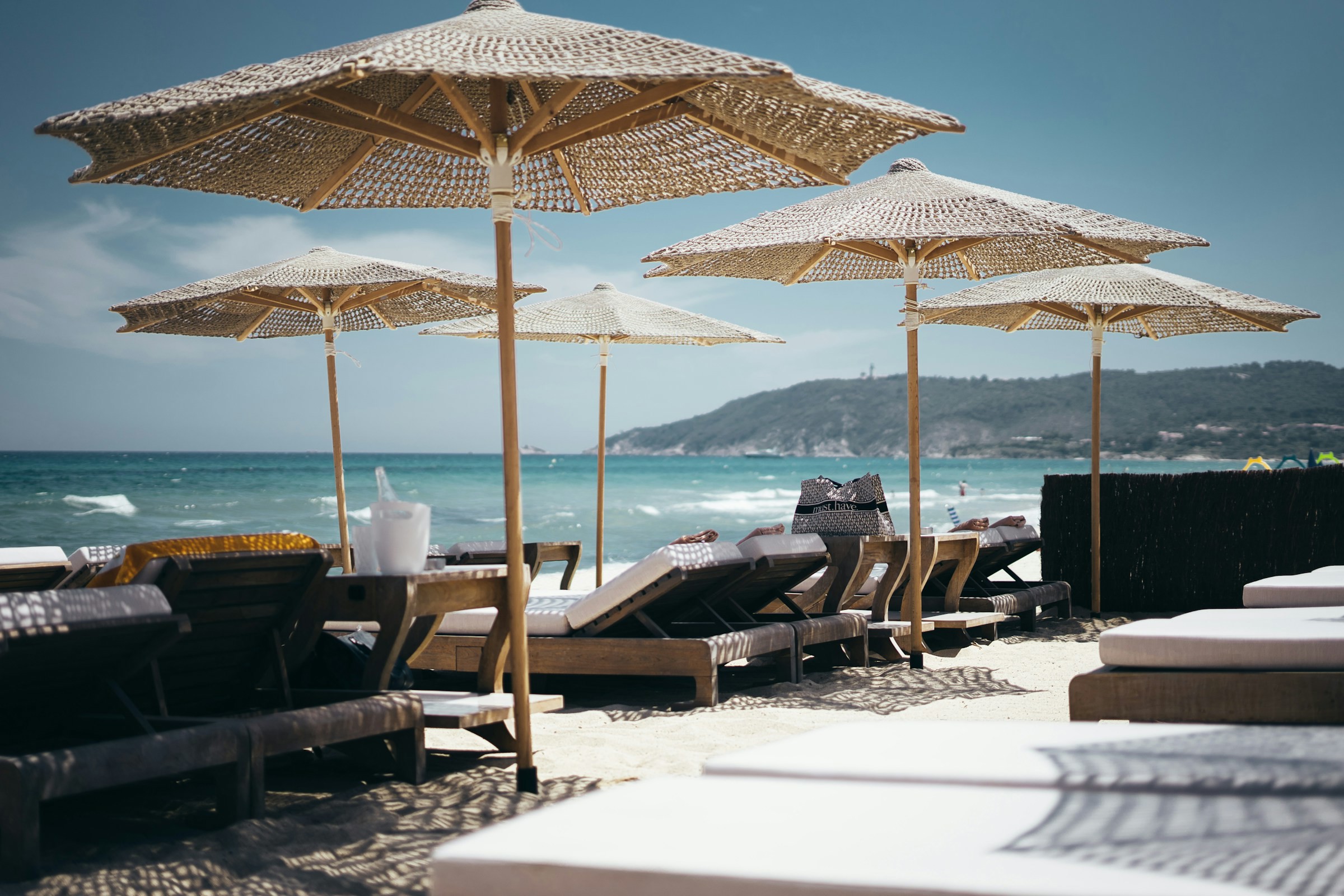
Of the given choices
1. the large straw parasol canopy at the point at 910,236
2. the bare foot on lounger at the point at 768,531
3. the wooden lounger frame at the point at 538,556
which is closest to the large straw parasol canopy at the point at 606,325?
the large straw parasol canopy at the point at 910,236

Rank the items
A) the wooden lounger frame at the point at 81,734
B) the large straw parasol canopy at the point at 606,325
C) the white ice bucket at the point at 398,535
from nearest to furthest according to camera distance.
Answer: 1. the wooden lounger frame at the point at 81,734
2. the white ice bucket at the point at 398,535
3. the large straw parasol canopy at the point at 606,325

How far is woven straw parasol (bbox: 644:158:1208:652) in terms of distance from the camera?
17.5ft

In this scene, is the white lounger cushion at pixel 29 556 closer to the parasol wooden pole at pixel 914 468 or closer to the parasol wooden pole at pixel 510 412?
the parasol wooden pole at pixel 510 412

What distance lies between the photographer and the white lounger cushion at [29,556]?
564cm

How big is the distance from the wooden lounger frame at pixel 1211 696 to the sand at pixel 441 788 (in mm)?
1281

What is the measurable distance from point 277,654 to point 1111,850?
2.65m

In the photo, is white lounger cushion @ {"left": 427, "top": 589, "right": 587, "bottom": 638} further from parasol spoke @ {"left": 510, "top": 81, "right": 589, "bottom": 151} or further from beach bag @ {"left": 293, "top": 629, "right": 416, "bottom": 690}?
parasol spoke @ {"left": 510, "top": 81, "right": 589, "bottom": 151}

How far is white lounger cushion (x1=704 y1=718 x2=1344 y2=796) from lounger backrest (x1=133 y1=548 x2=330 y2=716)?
1714 mm

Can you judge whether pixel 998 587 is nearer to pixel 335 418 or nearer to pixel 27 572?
pixel 335 418

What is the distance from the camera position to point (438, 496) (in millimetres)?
40750

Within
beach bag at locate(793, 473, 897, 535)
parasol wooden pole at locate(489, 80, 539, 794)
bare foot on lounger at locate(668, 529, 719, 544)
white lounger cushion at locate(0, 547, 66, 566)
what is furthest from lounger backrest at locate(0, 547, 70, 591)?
beach bag at locate(793, 473, 897, 535)

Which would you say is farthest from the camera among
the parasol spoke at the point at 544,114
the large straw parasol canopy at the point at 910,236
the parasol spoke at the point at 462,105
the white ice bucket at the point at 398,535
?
the large straw parasol canopy at the point at 910,236

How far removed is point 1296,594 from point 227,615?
401 centimetres

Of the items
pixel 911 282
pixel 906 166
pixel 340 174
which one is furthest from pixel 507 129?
pixel 906 166
